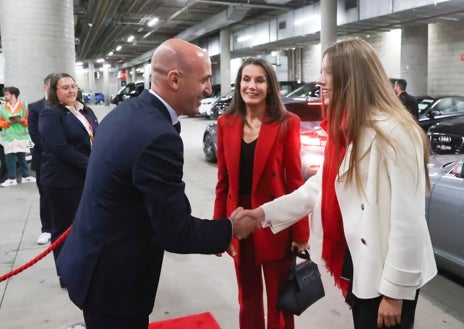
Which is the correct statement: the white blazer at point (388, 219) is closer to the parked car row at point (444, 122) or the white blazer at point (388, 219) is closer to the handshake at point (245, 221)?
the handshake at point (245, 221)

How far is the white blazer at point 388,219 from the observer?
5.23 ft

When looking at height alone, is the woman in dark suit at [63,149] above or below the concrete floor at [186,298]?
above

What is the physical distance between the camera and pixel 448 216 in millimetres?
3555

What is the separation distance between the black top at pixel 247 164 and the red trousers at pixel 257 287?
0.98ft

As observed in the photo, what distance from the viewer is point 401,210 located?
5.21ft

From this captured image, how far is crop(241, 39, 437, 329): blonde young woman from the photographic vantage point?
1602 millimetres

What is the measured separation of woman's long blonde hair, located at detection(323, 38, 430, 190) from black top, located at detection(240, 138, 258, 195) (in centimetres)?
87

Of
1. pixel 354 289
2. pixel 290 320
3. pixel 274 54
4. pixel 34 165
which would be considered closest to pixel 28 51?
pixel 34 165

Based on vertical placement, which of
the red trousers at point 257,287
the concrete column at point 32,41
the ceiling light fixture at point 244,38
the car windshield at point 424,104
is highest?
the ceiling light fixture at point 244,38

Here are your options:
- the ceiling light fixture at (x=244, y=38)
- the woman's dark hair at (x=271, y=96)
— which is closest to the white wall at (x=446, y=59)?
the ceiling light fixture at (x=244, y=38)

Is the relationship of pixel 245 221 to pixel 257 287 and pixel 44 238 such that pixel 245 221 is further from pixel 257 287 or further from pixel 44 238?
pixel 44 238

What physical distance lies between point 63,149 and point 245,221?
2.03m

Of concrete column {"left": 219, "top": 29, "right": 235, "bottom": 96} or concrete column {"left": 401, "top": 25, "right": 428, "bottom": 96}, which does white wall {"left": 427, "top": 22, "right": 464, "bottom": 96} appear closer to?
concrete column {"left": 401, "top": 25, "right": 428, "bottom": 96}

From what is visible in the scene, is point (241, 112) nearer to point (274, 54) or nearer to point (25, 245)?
point (25, 245)
